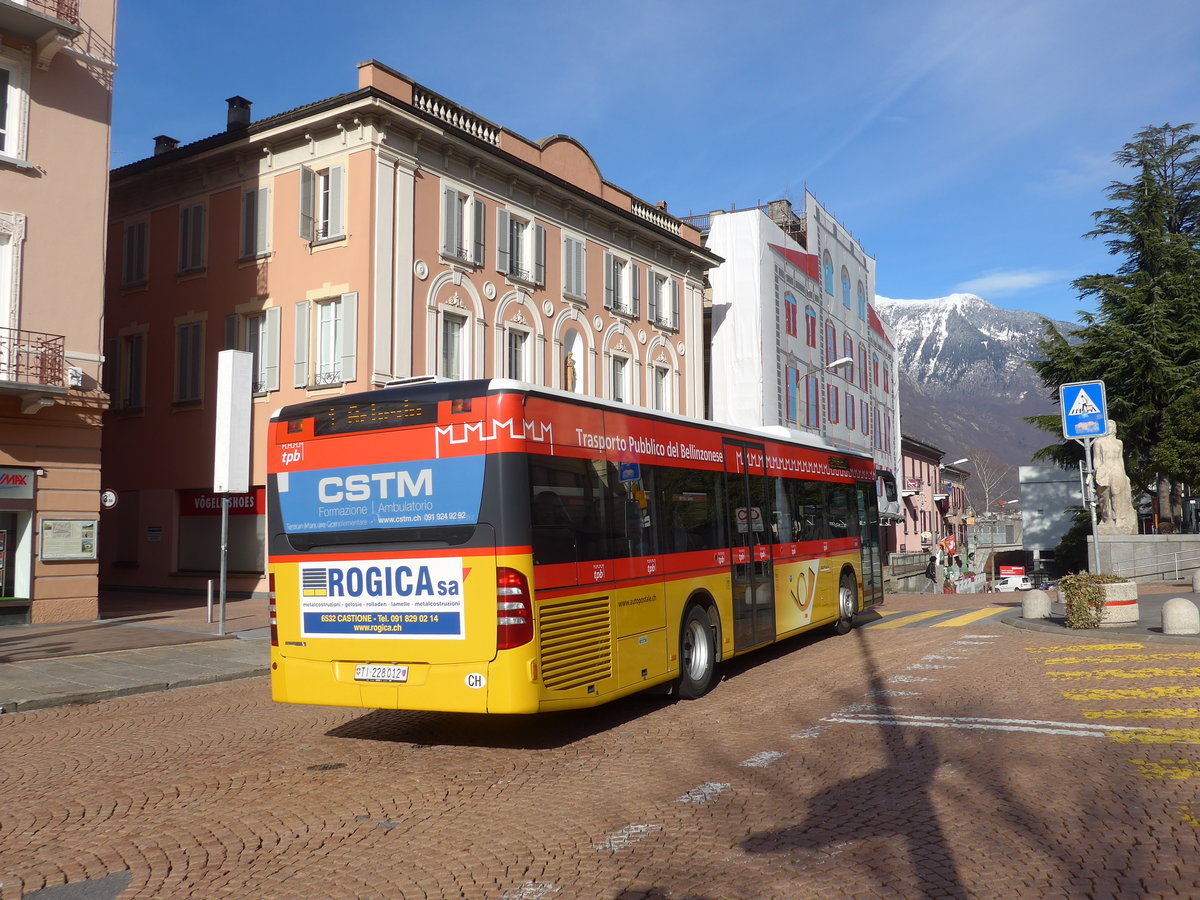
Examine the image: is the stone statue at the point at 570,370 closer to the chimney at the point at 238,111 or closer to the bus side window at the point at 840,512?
the chimney at the point at 238,111

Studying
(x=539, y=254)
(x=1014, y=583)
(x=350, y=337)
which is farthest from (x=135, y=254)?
(x=1014, y=583)

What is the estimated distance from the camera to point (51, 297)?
1888 cm

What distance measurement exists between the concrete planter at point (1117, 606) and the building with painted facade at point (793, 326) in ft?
60.7

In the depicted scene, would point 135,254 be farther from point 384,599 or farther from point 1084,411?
point 1084,411

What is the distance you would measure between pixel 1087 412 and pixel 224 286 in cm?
2101

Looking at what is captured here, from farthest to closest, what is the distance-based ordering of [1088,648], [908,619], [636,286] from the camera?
[636,286] < [908,619] < [1088,648]

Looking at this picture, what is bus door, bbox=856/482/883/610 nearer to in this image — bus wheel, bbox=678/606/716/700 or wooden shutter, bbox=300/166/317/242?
bus wheel, bbox=678/606/716/700

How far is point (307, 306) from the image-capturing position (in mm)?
24703

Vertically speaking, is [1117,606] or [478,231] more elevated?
[478,231]

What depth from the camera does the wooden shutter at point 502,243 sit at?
27.2 m

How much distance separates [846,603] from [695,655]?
6.33 metres

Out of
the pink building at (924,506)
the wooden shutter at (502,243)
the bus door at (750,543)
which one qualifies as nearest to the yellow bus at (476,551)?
the bus door at (750,543)

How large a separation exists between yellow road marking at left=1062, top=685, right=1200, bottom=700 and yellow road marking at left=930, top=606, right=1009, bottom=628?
24.1ft

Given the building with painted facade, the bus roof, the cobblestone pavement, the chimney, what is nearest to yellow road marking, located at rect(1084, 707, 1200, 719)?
the cobblestone pavement
